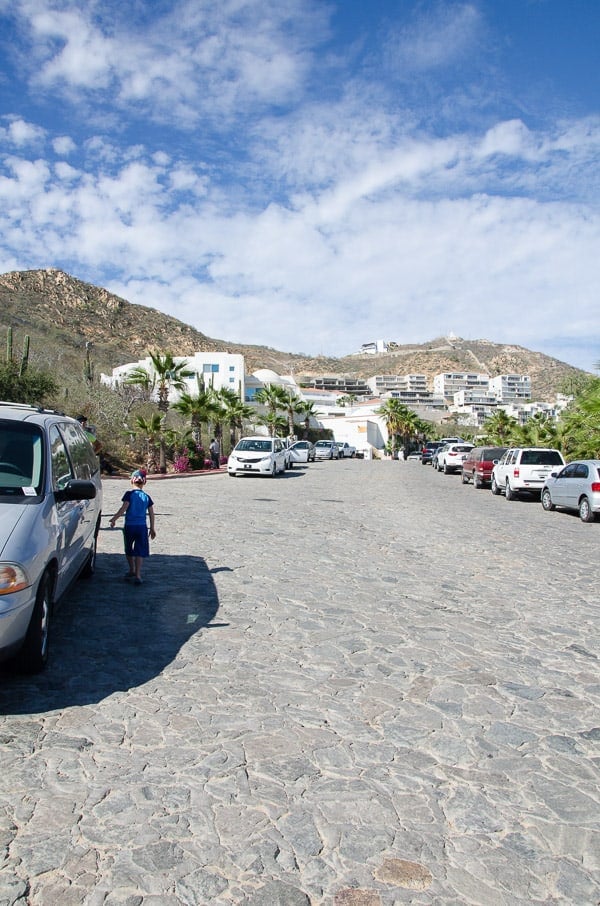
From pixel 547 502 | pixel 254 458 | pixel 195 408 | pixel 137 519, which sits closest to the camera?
pixel 137 519

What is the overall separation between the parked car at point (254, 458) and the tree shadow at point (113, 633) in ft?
61.2

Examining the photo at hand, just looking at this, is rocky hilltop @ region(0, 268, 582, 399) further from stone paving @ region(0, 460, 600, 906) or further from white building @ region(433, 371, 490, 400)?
white building @ region(433, 371, 490, 400)

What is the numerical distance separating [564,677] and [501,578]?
369 centimetres

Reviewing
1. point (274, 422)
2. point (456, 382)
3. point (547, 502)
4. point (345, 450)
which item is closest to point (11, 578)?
point (547, 502)

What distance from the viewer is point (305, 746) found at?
12.7 feet

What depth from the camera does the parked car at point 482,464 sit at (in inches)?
1026

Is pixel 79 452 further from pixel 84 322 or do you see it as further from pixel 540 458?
pixel 84 322

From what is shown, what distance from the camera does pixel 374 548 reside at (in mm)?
10898

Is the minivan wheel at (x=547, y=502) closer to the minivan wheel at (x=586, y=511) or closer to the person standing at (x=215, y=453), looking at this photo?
the minivan wheel at (x=586, y=511)

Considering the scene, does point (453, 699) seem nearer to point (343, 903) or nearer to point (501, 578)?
point (343, 903)

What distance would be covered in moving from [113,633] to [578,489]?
14248 mm

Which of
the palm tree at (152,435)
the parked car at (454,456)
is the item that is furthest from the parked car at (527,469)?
the parked car at (454,456)

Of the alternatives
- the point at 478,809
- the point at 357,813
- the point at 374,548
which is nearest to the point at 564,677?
the point at 478,809

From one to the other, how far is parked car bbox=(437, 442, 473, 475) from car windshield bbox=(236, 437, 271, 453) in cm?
1173
